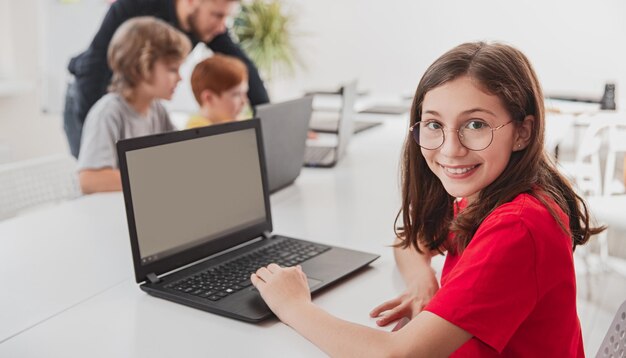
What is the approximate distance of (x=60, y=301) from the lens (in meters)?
1.22

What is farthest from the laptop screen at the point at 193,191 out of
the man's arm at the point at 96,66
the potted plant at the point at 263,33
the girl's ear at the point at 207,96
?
the potted plant at the point at 263,33

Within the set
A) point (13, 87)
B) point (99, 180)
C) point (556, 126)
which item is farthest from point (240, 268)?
point (13, 87)

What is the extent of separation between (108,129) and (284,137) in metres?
0.58

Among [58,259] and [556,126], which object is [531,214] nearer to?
[58,259]

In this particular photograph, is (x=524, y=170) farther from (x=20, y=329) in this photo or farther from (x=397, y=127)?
(x=397, y=127)

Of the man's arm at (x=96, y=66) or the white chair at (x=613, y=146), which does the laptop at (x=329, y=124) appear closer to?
the man's arm at (x=96, y=66)

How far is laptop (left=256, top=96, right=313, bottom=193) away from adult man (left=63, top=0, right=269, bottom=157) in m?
0.84

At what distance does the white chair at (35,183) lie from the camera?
2043mm

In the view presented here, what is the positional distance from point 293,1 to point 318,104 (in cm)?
184

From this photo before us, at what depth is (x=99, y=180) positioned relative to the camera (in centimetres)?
201

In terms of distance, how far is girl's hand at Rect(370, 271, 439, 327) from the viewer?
1.14 m

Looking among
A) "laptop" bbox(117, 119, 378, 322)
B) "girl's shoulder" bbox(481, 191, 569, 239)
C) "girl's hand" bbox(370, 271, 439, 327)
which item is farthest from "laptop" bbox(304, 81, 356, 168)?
"girl's shoulder" bbox(481, 191, 569, 239)

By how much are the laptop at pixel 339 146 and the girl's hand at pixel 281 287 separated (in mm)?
1113

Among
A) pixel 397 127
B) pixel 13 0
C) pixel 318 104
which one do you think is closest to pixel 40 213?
pixel 397 127
